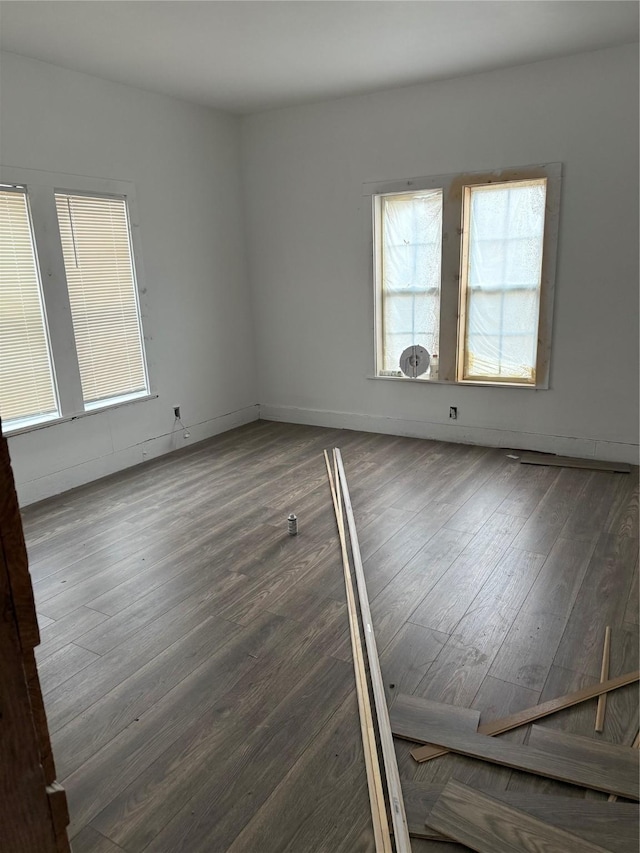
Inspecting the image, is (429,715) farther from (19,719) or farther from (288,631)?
(19,719)

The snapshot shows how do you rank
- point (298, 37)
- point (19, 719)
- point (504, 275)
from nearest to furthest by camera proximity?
point (19, 719) < point (298, 37) < point (504, 275)

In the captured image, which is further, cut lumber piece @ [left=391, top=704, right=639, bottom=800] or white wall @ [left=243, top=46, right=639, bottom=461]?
white wall @ [left=243, top=46, right=639, bottom=461]

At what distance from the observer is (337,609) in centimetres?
284

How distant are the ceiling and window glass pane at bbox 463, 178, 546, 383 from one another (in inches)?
38.2

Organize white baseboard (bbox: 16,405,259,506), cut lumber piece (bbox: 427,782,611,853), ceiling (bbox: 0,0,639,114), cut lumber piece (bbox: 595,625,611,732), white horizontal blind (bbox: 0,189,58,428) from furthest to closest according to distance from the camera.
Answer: white baseboard (bbox: 16,405,259,506)
white horizontal blind (bbox: 0,189,58,428)
ceiling (bbox: 0,0,639,114)
cut lumber piece (bbox: 595,625,611,732)
cut lumber piece (bbox: 427,782,611,853)

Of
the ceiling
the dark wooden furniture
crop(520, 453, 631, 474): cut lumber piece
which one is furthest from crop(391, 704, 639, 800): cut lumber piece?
→ the ceiling

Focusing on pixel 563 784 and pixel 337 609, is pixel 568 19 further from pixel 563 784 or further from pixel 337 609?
pixel 563 784

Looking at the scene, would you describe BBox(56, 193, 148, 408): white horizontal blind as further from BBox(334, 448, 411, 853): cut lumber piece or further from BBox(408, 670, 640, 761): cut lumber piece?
BBox(408, 670, 640, 761): cut lumber piece

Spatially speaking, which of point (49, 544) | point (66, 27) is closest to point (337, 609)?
point (49, 544)

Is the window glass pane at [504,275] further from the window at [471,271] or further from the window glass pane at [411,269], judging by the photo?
the window glass pane at [411,269]

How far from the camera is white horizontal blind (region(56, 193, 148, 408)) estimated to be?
4402 mm

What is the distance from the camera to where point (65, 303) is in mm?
4352

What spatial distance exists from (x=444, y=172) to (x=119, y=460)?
363 cm

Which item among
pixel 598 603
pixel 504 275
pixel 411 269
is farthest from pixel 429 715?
pixel 411 269
